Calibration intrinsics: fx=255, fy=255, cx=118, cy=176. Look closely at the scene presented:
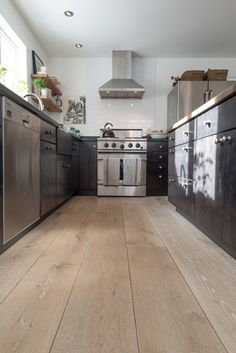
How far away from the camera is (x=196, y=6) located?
9.42ft

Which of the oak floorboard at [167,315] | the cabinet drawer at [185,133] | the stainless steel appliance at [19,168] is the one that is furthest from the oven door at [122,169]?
the oak floorboard at [167,315]

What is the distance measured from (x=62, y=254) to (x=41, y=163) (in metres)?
0.89

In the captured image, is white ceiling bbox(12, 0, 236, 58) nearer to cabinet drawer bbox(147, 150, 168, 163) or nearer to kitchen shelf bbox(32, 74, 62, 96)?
kitchen shelf bbox(32, 74, 62, 96)

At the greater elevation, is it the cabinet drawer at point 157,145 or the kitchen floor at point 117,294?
the cabinet drawer at point 157,145

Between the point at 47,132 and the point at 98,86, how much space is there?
97.0 inches

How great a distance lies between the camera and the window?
109 inches

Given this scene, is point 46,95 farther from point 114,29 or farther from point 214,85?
point 214,85

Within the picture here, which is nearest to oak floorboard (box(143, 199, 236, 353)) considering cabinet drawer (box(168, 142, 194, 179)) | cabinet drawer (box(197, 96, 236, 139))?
cabinet drawer (box(168, 142, 194, 179))

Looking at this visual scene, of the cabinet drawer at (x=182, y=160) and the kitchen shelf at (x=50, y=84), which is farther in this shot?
the kitchen shelf at (x=50, y=84)

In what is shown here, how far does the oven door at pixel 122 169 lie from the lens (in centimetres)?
385

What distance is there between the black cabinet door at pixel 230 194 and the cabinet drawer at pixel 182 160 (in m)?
0.62

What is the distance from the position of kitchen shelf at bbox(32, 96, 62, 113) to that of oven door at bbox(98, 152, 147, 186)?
1.02m

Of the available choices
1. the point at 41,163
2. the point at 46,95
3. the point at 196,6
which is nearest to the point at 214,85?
the point at 196,6

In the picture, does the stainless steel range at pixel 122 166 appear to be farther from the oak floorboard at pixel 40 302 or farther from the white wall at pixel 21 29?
the oak floorboard at pixel 40 302
